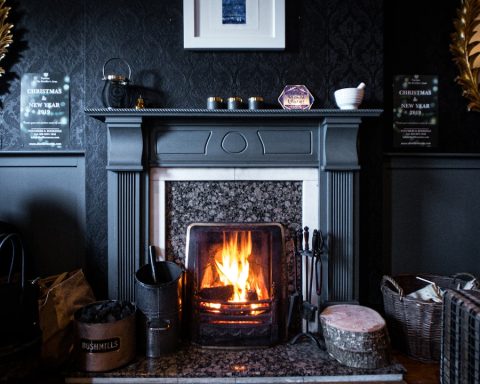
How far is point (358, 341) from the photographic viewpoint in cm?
176

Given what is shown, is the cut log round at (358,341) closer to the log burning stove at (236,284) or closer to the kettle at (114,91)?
the log burning stove at (236,284)

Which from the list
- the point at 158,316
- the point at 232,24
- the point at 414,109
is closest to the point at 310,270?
the point at 158,316

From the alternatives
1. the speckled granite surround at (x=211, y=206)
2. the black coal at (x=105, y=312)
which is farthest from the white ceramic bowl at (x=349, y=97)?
the black coal at (x=105, y=312)

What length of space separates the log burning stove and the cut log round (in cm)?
33

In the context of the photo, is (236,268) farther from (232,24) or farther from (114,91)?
(232,24)

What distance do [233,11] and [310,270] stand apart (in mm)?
1620

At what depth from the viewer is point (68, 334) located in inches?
74.9

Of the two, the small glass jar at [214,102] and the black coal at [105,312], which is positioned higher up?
the small glass jar at [214,102]

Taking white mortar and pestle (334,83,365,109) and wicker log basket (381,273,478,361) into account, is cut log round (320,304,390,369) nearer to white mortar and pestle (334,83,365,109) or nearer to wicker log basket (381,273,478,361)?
wicker log basket (381,273,478,361)

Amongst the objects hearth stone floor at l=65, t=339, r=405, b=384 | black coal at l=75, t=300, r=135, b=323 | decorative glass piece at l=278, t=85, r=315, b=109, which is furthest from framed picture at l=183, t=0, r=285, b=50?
hearth stone floor at l=65, t=339, r=405, b=384

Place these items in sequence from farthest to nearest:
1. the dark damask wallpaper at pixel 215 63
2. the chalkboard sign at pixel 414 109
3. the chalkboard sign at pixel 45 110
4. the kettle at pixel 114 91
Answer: the chalkboard sign at pixel 414 109, the chalkboard sign at pixel 45 110, the dark damask wallpaper at pixel 215 63, the kettle at pixel 114 91

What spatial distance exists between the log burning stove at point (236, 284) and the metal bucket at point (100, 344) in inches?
16.1

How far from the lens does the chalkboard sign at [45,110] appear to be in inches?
90.7

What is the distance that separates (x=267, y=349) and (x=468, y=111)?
6.78 ft
